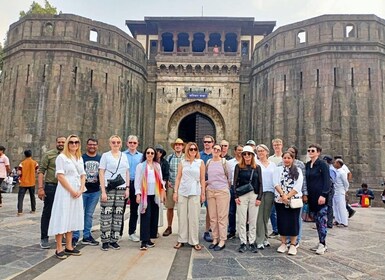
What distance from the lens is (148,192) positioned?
4766 mm

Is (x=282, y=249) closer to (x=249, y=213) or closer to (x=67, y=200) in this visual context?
(x=249, y=213)

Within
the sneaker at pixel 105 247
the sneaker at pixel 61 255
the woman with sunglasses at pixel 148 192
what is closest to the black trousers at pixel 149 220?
the woman with sunglasses at pixel 148 192

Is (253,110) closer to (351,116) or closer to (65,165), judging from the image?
(351,116)

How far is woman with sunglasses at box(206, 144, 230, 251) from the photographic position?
479 centimetres

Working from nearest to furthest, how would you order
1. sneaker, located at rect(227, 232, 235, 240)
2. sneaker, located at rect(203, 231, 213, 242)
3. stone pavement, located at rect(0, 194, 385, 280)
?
stone pavement, located at rect(0, 194, 385, 280) → sneaker, located at rect(203, 231, 213, 242) → sneaker, located at rect(227, 232, 235, 240)

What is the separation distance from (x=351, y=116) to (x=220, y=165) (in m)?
11.3

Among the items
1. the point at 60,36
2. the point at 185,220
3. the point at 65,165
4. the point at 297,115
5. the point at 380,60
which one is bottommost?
the point at 185,220

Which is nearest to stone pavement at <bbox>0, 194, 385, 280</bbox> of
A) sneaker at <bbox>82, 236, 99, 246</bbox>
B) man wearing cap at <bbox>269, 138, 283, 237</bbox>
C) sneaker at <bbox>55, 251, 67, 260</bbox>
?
sneaker at <bbox>55, 251, 67, 260</bbox>

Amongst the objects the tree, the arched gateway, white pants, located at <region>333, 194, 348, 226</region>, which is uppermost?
the tree

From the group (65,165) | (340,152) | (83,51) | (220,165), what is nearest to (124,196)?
(65,165)

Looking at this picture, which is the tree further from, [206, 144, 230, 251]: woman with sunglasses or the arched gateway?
[206, 144, 230, 251]: woman with sunglasses

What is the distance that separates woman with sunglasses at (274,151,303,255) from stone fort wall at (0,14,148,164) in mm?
12302

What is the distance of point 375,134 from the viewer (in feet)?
45.1

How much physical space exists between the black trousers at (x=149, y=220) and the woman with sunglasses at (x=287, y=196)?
192 cm
